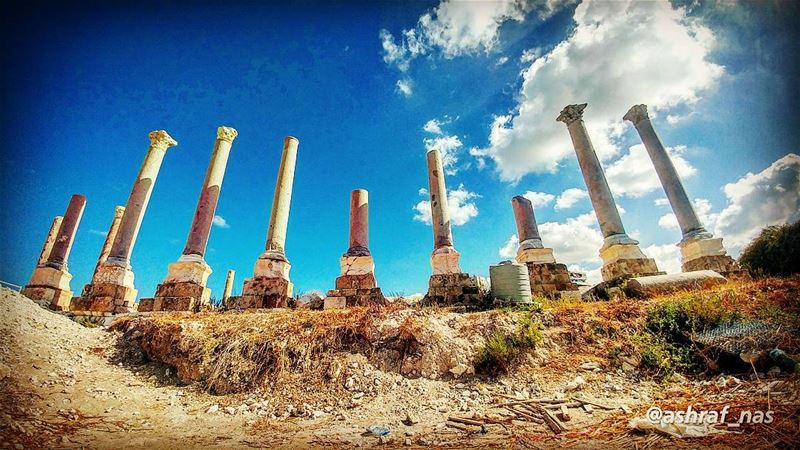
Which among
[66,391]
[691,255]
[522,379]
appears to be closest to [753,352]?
[522,379]

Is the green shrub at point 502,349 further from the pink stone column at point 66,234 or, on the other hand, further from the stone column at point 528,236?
the pink stone column at point 66,234

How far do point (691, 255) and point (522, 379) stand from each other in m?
9.47

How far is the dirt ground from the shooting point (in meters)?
2.95

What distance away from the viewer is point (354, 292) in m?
9.04

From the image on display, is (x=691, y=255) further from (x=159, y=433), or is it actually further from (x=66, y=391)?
(x=66, y=391)

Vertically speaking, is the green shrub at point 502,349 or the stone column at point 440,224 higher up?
the stone column at point 440,224

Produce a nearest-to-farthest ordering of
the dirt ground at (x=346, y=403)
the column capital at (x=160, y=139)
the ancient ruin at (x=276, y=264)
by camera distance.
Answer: the dirt ground at (x=346, y=403) < the ancient ruin at (x=276, y=264) < the column capital at (x=160, y=139)

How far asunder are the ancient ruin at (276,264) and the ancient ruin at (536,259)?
24.9 feet

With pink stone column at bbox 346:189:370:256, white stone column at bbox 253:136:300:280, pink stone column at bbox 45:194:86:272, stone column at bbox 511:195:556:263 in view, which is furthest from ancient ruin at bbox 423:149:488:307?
pink stone column at bbox 45:194:86:272

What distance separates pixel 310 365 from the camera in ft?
16.0

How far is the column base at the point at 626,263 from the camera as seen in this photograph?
9625 mm

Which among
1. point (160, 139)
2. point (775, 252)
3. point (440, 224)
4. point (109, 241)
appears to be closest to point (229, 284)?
point (109, 241)

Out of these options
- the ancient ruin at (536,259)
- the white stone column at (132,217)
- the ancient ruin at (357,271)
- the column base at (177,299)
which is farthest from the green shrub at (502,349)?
the white stone column at (132,217)

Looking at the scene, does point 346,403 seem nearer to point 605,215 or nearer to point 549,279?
point 549,279
